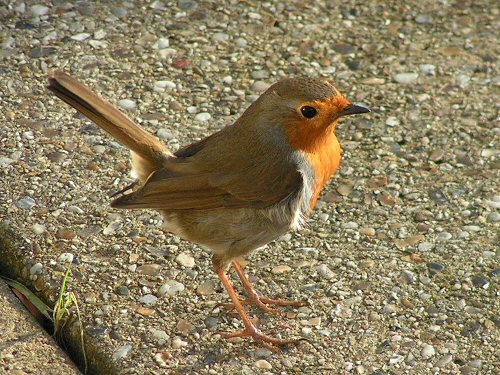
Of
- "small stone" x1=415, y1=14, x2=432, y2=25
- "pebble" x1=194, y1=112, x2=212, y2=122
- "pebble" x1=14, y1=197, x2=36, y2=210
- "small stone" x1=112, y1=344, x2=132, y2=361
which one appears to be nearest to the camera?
"small stone" x1=112, y1=344, x2=132, y2=361

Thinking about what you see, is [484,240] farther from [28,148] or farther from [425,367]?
[28,148]

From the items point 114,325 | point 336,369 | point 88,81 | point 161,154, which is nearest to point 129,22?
point 88,81

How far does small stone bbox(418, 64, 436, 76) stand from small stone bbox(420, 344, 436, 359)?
2.19m

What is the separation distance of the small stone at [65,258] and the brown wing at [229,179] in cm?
54

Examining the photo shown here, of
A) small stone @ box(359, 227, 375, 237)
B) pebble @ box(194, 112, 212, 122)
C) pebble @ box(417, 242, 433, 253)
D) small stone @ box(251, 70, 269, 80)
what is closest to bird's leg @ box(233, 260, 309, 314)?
small stone @ box(359, 227, 375, 237)

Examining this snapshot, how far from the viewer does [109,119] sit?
4.32 m

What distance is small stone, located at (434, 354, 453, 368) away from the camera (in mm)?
4090

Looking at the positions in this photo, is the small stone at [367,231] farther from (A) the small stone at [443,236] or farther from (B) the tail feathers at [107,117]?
(B) the tail feathers at [107,117]

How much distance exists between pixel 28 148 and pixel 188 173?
1.18 m

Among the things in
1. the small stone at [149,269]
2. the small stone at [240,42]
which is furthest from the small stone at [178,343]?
the small stone at [240,42]

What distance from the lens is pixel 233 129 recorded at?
14.5 feet

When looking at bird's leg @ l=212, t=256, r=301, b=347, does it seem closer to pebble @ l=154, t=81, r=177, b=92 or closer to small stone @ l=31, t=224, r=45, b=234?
small stone @ l=31, t=224, r=45, b=234

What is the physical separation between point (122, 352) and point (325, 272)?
1100 mm

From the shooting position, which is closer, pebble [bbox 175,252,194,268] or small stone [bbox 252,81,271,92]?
pebble [bbox 175,252,194,268]
